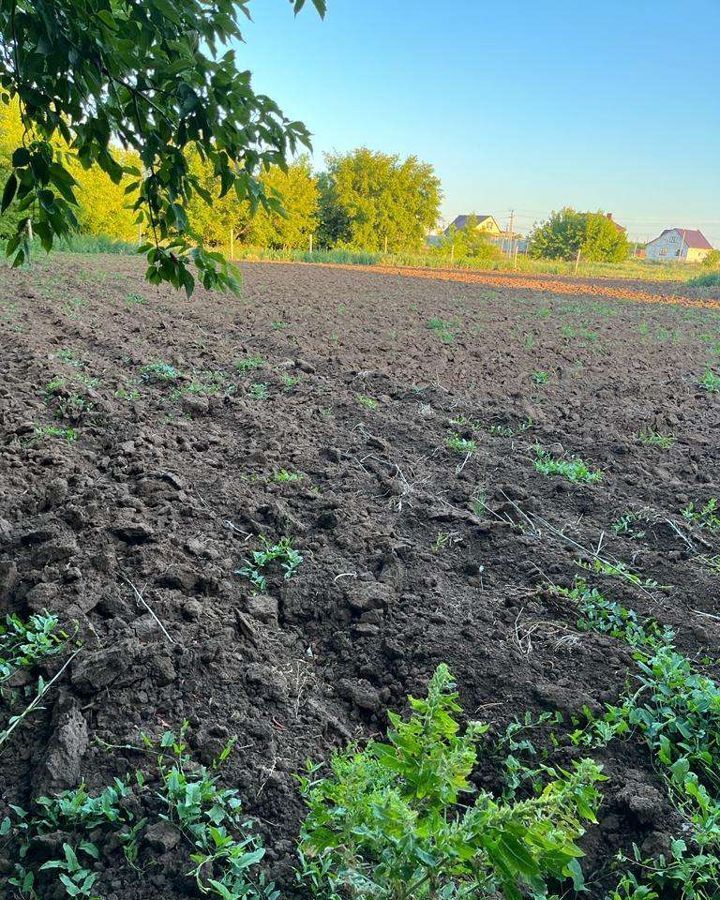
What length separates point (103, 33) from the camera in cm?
221

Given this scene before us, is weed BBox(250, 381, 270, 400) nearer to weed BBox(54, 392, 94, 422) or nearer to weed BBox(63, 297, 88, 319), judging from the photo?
weed BBox(54, 392, 94, 422)

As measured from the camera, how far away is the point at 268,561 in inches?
129

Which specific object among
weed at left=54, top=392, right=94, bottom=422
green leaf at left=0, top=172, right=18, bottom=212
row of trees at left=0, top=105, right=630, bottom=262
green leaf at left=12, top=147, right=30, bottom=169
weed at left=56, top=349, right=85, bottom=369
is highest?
row of trees at left=0, top=105, right=630, bottom=262

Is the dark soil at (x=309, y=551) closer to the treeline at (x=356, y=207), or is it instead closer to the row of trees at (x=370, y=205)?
the treeline at (x=356, y=207)

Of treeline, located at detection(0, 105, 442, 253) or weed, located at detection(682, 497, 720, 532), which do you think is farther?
treeline, located at detection(0, 105, 442, 253)

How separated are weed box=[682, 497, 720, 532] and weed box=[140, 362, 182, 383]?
4617mm

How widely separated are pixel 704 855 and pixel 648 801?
0.63ft

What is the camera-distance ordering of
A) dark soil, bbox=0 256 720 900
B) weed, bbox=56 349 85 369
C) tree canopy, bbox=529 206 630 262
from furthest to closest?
tree canopy, bbox=529 206 630 262
weed, bbox=56 349 85 369
dark soil, bbox=0 256 720 900

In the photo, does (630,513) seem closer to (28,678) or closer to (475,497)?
(475,497)

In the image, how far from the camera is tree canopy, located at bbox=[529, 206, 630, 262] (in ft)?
220

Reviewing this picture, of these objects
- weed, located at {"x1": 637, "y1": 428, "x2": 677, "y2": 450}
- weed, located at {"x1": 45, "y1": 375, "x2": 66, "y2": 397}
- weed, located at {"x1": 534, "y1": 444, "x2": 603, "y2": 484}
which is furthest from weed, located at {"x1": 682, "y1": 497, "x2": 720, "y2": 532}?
weed, located at {"x1": 45, "y1": 375, "x2": 66, "y2": 397}

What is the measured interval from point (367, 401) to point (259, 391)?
1.06 metres

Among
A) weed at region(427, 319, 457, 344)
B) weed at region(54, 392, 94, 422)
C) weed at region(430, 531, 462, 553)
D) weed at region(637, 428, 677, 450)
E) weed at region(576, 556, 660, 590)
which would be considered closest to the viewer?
weed at region(576, 556, 660, 590)

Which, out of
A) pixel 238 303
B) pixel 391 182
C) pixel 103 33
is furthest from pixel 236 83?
pixel 391 182
